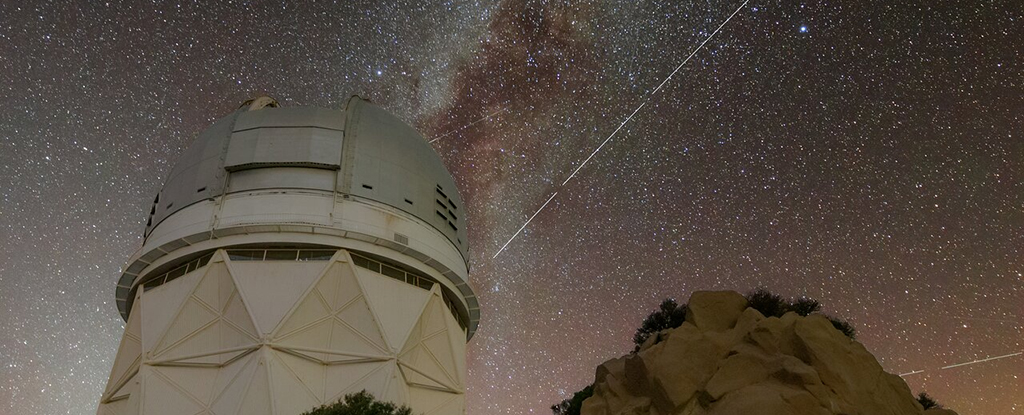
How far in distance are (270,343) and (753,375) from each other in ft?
54.7

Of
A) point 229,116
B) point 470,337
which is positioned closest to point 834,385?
point 470,337

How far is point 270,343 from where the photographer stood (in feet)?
78.1

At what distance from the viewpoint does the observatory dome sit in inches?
1037

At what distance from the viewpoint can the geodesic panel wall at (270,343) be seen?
23.7m

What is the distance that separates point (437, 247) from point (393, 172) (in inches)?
135

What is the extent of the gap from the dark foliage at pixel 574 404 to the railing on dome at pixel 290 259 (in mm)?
6708

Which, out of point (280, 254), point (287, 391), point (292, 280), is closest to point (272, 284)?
point (292, 280)

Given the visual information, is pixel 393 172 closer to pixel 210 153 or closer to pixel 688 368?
pixel 210 153

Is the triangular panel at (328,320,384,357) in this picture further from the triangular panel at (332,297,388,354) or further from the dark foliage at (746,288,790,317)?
the dark foliage at (746,288,790,317)

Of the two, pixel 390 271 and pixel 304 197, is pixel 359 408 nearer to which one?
pixel 390 271

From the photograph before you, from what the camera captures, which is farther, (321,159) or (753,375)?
A: (321,159)

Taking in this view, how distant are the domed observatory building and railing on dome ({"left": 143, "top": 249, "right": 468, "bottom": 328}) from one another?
0.05 metres

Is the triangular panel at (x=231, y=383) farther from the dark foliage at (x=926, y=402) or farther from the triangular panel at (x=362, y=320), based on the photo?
the dark foliage at (x=926, y=402)

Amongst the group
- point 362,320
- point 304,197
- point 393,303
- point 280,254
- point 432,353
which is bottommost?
point 432,353
